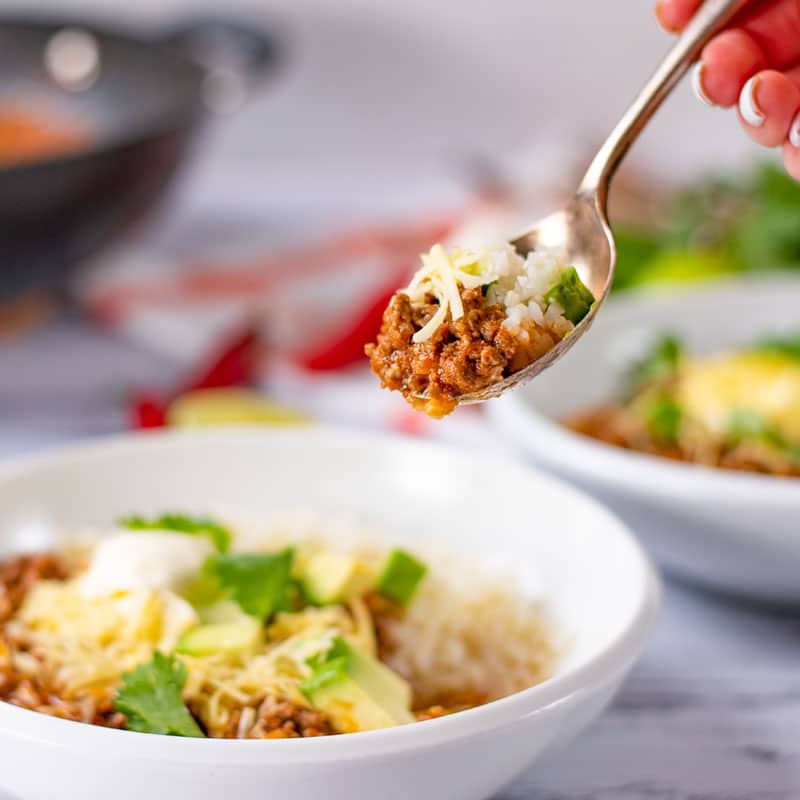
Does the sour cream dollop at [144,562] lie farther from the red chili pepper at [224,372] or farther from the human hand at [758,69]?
the red chili pepper at [224,372]

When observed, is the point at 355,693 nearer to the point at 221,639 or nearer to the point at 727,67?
the point at 221,639

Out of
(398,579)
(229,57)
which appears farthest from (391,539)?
(229,57)

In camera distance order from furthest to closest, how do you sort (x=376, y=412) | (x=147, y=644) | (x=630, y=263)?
(x=630, y=263)
(x=376, y=412)
(x=147, y=644)

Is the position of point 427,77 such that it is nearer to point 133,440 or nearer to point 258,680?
point 133,440

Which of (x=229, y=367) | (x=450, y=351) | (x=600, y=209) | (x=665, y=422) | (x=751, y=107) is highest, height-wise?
(x=751, y=107)

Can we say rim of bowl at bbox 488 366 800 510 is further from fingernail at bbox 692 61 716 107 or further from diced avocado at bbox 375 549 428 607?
fingernail at bbox 692 61 716 107

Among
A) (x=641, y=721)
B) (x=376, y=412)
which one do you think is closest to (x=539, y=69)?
(x=376, y=412)
